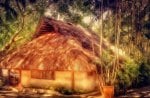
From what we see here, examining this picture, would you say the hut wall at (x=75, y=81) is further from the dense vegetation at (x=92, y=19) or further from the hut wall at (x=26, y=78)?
the dense vegetation at (x=92, y=19)

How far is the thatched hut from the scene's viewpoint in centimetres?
1853

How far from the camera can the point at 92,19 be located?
2511 cm

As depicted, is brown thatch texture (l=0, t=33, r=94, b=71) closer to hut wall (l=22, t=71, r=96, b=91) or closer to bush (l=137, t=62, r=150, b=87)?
hut wall (l=22, t=71, r=96, b=91)

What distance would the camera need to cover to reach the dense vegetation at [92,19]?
22.8 meters

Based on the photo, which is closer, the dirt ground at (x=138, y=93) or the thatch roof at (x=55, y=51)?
the dirt ground at (x=138, y=93)

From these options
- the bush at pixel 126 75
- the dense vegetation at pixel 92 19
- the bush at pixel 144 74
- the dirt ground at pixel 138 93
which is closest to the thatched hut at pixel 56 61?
the bush at pixel 126 75

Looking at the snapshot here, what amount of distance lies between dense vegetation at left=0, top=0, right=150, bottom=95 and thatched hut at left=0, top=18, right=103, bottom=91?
10.9 feet

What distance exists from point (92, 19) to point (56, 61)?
732cm

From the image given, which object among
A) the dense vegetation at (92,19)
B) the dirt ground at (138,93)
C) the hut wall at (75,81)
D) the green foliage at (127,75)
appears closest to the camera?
the dirt ground at (138,93)

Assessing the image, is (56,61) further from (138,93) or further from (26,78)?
(138,93)

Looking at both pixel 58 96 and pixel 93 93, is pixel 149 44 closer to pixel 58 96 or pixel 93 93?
pixel 93 93

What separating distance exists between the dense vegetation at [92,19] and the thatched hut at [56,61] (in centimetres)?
333

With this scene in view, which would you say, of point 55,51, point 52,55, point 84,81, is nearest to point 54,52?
point 55,51

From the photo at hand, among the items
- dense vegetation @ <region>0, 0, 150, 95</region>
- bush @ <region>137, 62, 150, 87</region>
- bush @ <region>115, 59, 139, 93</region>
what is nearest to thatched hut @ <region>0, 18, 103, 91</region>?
bush @ <region>115, 59, 139, 93</region>
